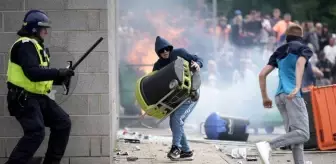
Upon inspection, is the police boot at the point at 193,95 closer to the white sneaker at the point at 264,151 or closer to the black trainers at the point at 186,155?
the black trainers at the point at 186,155

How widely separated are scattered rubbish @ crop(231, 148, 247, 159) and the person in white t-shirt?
30.7 ft

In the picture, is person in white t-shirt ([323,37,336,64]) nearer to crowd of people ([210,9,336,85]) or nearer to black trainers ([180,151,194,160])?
crowd of people ([210,9,336,85])

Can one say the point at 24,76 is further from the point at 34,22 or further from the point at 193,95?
the point at 193,95

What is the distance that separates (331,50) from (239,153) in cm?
974

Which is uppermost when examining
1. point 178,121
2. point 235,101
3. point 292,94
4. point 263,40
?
point 263,40

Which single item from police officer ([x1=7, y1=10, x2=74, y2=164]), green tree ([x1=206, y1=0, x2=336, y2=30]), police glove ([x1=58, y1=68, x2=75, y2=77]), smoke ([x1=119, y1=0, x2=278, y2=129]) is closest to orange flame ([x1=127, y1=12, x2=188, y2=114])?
smoke ([x1=119, y1=0, x2=278, y2=129])

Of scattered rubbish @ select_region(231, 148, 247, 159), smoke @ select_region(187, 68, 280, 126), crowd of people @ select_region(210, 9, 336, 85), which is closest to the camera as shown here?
scattered rubbish @ select_region(231, 148, 247, 159)

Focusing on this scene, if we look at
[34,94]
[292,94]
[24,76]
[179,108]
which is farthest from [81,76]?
[292,94]

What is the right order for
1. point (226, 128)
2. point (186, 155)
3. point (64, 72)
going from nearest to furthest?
point (64, 72), point (186, 155), point (226, 128)

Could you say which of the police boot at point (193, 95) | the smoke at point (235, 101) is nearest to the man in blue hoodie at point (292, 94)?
the police boot at point (193, 95)

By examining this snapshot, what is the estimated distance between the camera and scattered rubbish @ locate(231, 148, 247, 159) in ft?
33.6

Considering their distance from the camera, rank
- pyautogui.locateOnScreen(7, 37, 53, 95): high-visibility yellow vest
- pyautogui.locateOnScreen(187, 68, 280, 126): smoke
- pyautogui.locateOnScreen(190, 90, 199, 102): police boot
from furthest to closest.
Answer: pyautogui.locateOnScreen(187, 68, 280, 126): smoke, pyautogui.locateOnScreen(190, 90, 199, 102): police boot, pyautogui.locateOnScreen(7, 37, 53, 95): high-visibility yellow vest

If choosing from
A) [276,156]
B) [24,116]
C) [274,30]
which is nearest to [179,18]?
[274,30]

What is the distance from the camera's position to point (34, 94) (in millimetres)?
7664
